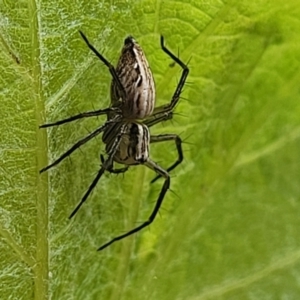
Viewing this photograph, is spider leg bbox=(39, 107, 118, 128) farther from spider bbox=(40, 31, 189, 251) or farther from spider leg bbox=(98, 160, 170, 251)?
spider leg bbox=(98, 160, 170, 251)

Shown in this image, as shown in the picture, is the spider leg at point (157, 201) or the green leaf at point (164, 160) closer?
the green leaf at point (164, 160)

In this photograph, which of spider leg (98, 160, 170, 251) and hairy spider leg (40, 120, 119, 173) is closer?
hairy spider leg (40, 120, 119, 173)

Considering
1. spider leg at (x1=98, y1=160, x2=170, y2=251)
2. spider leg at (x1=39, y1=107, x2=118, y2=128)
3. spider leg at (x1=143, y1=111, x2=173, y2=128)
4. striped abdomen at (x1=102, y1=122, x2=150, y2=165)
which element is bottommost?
spider leg at (x1=98, y1=160, x2=170, y2=251)

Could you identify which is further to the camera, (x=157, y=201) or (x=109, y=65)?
(x=157, y=201)

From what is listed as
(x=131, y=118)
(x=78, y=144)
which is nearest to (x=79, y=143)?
(x=78, y=144)

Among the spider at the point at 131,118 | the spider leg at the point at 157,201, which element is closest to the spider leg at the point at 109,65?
the spider at the point at 131,118

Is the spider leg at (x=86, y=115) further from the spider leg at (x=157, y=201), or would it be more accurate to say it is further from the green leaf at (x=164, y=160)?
the spider leg at (x=157, y=201)

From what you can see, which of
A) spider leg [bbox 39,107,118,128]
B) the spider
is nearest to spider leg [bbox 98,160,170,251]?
the spider

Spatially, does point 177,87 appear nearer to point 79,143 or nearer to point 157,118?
point 157,118
